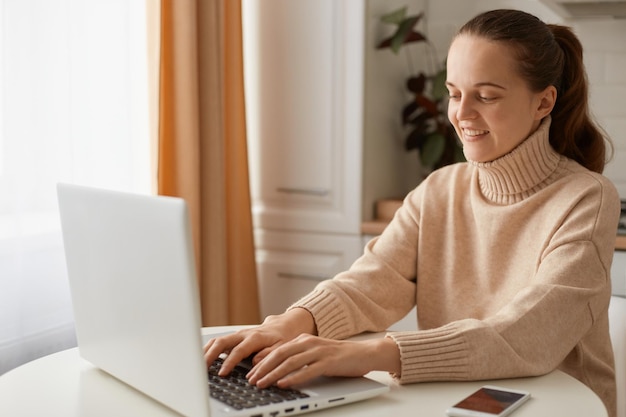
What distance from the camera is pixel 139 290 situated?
0.98 meters

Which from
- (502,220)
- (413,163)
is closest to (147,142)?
(413,163)

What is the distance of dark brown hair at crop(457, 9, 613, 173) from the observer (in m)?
1.45

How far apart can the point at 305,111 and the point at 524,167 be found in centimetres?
125

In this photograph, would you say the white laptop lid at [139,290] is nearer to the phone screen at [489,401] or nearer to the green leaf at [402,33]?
the phone screen at [489,401]

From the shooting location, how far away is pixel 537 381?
1.20 m

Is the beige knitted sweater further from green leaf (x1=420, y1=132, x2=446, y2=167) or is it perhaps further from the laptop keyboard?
green leaf (x1=420, y1=132, x2=446, y2=167)

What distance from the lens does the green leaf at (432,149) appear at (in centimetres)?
266

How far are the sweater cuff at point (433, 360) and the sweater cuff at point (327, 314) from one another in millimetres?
218

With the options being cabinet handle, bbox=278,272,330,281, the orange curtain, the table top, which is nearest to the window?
the orange curtain

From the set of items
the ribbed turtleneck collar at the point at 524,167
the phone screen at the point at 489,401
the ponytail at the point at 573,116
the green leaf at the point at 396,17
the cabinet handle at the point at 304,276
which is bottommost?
the cabinet handle at the point at 304,276

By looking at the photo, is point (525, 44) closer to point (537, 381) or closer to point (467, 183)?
point (467, 183)

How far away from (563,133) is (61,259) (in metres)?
1.27

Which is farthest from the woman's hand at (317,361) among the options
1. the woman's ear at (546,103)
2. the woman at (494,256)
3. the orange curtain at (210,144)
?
the orange curtain at (210,144)

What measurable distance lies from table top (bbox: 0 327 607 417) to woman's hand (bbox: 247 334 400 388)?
0.04 meters
